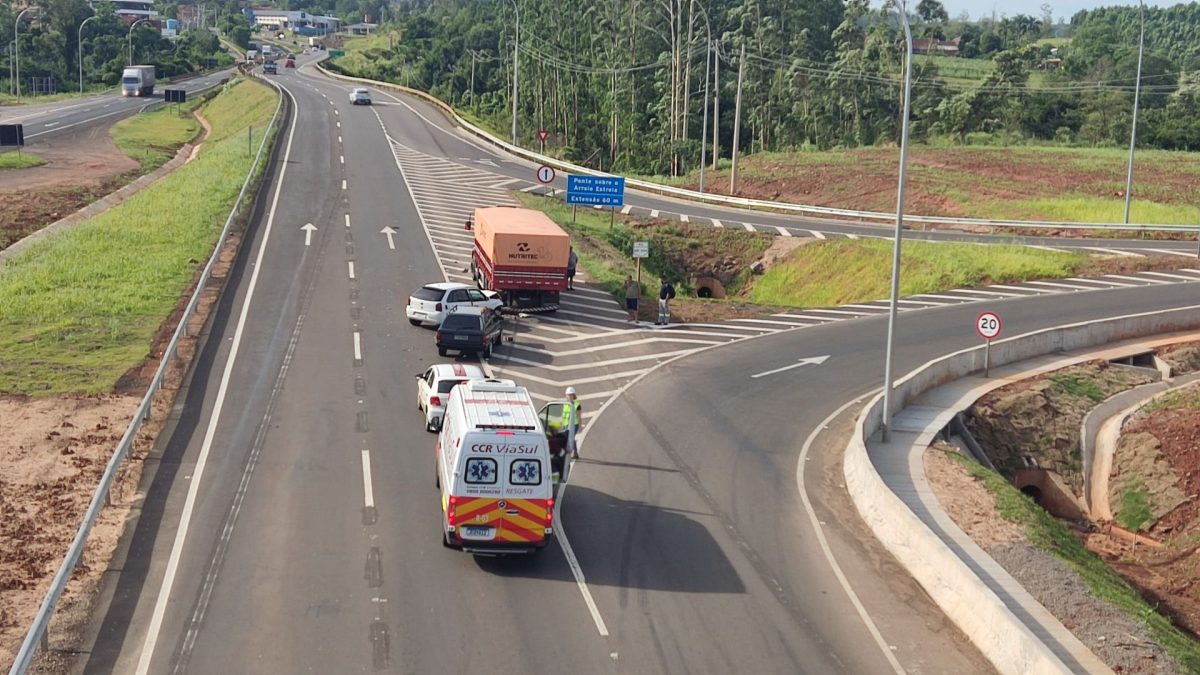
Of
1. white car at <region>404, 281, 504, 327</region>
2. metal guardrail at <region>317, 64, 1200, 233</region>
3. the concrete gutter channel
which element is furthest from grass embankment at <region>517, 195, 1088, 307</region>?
white car at <region>404, 281, 504, 327</region>

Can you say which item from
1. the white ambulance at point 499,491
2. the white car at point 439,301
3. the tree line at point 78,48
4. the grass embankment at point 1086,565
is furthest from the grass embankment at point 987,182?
the tree line at point 78,48

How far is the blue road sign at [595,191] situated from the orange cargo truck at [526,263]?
12993 mm

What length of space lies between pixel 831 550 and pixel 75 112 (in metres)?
106

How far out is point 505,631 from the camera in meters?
17.8

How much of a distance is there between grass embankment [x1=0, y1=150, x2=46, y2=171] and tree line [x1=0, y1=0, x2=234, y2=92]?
82.0 meters

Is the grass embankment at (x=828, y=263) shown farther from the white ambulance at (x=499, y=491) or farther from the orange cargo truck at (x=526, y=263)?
the white ambulance at (x=499, y=491)

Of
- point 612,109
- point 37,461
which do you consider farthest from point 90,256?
point 612,109

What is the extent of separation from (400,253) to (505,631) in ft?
100

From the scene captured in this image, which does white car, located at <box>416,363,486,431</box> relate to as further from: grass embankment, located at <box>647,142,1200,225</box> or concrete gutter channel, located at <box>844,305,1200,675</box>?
grass embankment, located at <box>647,142,1200,225</box>

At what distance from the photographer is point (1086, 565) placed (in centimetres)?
2352

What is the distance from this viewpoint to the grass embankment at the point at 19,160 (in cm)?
7300

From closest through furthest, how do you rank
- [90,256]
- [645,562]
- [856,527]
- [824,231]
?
[645,562] < [856,527] < [90,256] < [824,231]

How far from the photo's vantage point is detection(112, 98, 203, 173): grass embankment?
82.6 metres

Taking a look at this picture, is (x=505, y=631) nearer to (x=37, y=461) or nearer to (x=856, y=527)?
(x=856, y=527)
